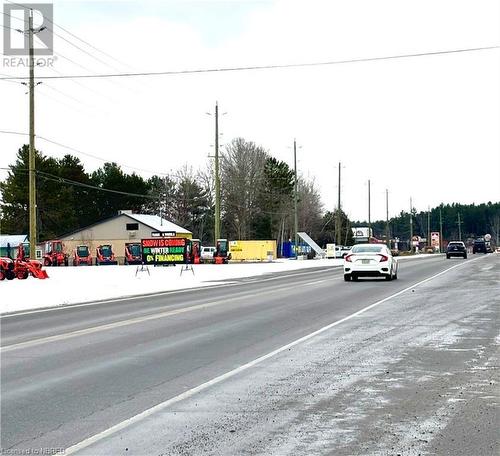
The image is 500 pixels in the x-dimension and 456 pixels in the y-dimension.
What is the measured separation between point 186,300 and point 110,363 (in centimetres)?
1125

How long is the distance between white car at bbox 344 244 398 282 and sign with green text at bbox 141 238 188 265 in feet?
45.7

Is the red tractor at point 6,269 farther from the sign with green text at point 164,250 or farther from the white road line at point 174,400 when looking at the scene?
the white road line at point 174,400

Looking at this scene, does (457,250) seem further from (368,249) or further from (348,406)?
(348,406)

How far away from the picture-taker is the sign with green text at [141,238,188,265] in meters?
40.9

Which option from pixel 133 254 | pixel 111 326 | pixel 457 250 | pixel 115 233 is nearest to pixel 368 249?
pixel 111 326

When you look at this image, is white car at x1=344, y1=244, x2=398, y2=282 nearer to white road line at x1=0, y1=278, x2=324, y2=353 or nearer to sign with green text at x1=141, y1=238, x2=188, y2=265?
white road line at x1=0, y1=278, x2=324, y2=353

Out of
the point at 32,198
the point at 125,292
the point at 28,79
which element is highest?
the point at 28,79

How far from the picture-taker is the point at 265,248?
219ft

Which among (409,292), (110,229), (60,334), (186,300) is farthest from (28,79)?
(110,229)

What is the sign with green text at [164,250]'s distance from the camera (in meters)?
40.9

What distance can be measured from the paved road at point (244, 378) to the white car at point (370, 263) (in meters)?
11.8

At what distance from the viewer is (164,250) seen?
41156 millimetres

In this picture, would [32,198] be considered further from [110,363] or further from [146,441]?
[146,441]

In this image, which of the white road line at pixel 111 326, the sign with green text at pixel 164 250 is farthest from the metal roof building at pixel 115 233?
the white road line at pixel 111 326
